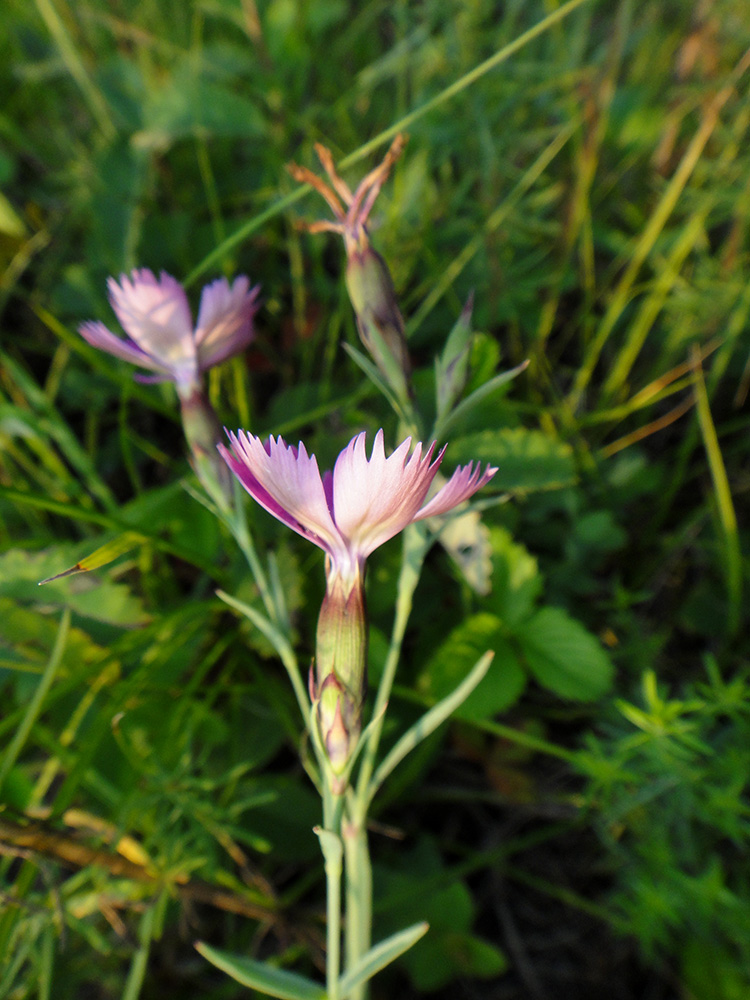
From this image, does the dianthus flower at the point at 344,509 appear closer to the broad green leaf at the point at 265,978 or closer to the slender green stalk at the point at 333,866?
the slender green stalk at the point at 333,866

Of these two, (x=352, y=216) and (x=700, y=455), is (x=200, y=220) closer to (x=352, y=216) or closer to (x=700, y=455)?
(x=352, y=216)

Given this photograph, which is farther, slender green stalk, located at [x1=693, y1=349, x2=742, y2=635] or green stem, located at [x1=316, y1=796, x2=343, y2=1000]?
slender green stalk, located at [x1=693, y1=349, x2=742, y2=635]

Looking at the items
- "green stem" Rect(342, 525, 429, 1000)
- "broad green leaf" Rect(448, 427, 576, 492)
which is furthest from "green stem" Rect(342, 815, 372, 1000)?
"broad green leaf" Rect(448, 427, 576, 492)

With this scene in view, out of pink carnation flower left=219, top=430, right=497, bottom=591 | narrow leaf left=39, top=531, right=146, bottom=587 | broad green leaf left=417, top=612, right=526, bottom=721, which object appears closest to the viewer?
pink carnation flower left=219, top=430, right=497, bottom=591

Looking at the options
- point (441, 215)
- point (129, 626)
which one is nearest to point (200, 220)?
point (441, 215)

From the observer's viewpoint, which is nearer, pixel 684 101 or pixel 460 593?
pixel 460 593

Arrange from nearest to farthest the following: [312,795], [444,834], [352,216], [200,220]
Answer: [352,216], [312,795], [444,834], [200,220]

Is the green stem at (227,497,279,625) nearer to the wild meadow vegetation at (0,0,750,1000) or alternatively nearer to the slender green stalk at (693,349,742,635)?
the wild meadow vegetation at (0,0,750,1000)

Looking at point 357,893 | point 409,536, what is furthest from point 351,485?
point 357,893

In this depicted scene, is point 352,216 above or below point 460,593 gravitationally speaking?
above
